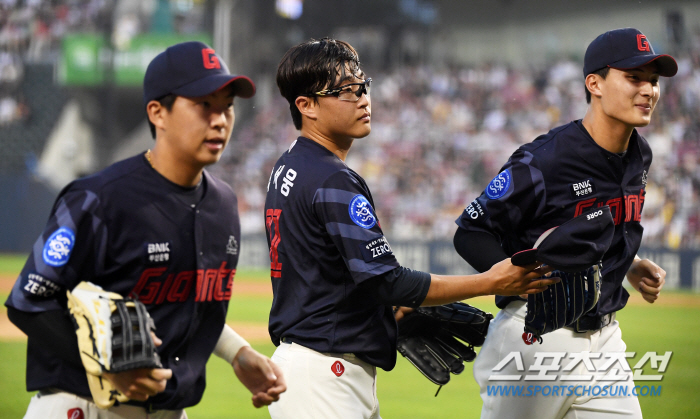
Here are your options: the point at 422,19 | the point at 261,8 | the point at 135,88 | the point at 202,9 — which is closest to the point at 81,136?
the point at 135,88

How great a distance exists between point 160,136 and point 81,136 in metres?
25.5

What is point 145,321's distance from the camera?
7.50ft

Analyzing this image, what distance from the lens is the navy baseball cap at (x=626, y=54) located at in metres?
3.46

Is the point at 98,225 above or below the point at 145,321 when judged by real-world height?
above

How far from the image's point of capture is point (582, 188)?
346 cm

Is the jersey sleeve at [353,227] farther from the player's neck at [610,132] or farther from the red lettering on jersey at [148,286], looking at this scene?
the player's neck at [610,132]

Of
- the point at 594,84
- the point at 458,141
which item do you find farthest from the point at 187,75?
the point at 458,141

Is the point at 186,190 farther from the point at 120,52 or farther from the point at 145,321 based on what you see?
the point at 120,52

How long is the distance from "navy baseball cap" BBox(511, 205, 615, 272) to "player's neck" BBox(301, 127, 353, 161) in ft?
2.99

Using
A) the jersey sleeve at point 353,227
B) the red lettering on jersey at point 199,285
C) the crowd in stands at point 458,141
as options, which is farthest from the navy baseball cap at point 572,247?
the crowd in stands at point 458,141

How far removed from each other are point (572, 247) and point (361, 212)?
867 millimetres

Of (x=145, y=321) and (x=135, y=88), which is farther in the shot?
(x=135, y=88)

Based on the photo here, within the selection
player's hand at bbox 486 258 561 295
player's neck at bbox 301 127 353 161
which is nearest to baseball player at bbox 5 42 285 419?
player's neck at bbox 301 127 353 161

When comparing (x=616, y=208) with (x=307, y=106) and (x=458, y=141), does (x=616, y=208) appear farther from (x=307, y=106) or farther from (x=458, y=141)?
(x=458, y=141)
